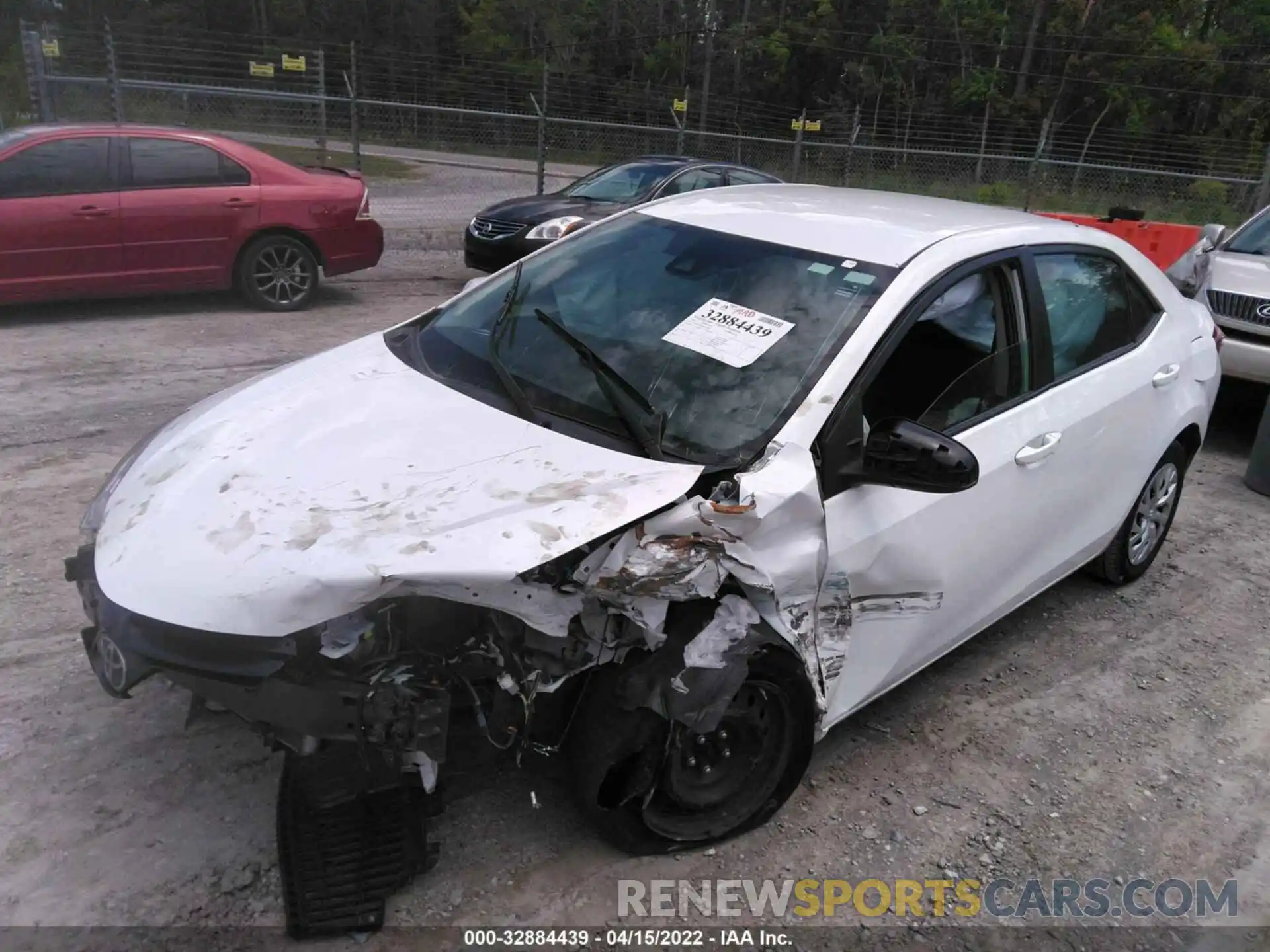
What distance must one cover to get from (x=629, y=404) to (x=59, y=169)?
274 inches

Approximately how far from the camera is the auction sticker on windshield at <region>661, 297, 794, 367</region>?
10.0 ft

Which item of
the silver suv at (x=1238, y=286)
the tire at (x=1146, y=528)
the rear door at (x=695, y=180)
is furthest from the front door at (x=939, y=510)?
the rear door at (x=695, y=180)

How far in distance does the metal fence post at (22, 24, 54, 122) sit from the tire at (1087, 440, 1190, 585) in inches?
484

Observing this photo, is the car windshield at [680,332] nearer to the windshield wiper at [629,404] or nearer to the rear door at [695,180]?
the windshield wiper at [629,404]

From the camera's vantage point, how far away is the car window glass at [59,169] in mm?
7652

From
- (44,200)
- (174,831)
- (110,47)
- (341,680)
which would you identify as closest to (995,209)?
(341,680)

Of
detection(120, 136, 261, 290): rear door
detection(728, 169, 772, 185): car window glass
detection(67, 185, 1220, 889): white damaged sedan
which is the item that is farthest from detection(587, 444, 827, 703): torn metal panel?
detection(728, 169, 772, 185): car window glass

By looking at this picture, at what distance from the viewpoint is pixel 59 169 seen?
7.84 m

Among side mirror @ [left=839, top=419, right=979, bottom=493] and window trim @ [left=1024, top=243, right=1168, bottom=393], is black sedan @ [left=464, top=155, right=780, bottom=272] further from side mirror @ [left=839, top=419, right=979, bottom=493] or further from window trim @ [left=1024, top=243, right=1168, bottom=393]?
side mirror @ [left=839, top=419, right=979, bottom=493]

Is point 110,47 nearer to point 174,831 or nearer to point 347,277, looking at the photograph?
point 347,277

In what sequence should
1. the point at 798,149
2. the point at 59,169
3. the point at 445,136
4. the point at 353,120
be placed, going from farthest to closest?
the point at 798,149 < the point at 445,136 < the point at 353,120 < the point at 59,169

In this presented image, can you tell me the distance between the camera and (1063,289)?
380 centimetres

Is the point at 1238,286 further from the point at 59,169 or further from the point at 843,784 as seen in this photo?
the point at 59,169

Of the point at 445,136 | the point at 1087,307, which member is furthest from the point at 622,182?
the point at 1087,307
